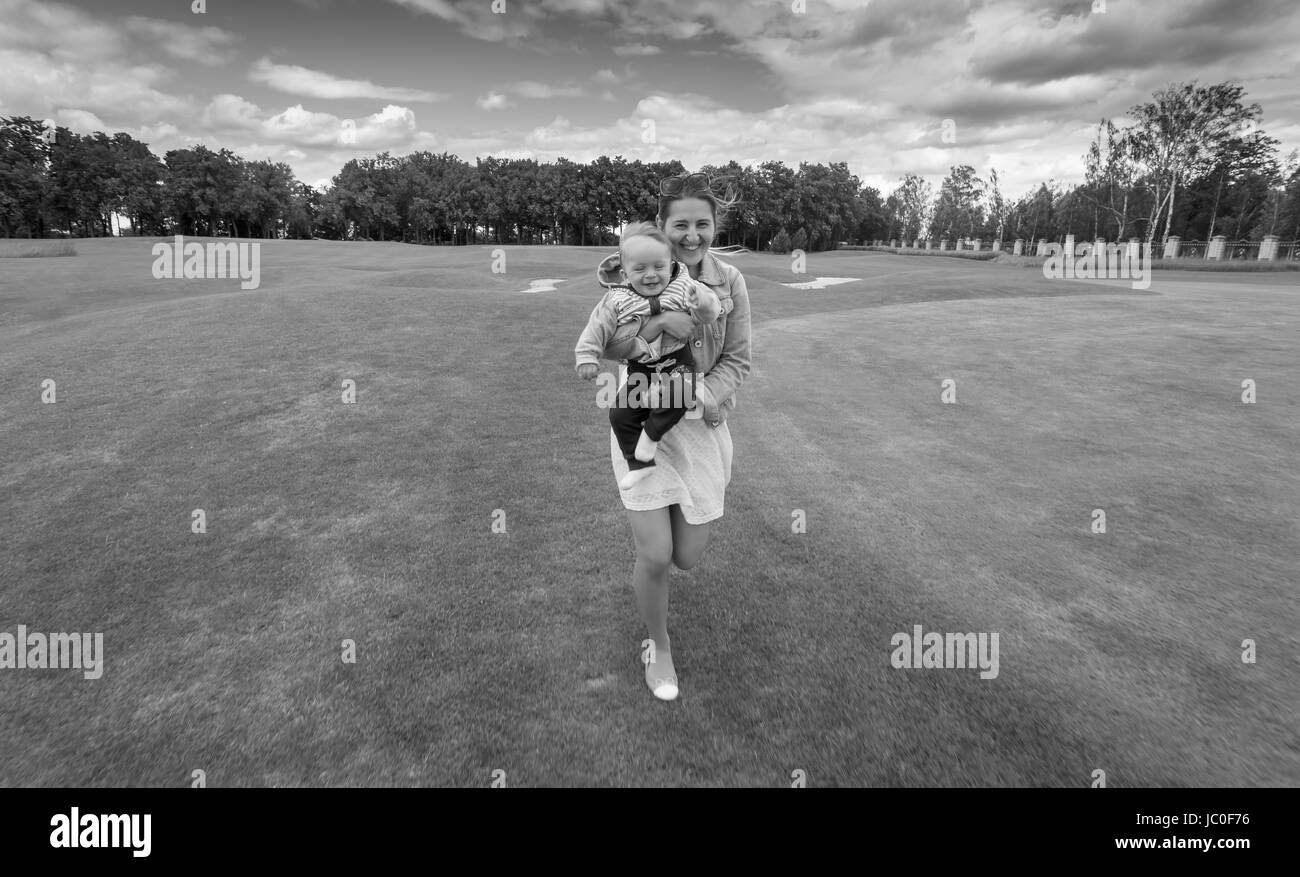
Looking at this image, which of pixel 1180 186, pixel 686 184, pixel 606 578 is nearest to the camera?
pixel 686 184

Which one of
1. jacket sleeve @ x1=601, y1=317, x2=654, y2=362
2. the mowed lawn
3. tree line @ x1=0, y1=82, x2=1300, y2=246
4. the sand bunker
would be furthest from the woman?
tree line @ x1=0, y1=82, x2=1300, y2=246

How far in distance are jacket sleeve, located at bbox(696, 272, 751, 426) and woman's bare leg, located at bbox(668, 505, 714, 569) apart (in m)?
0.60

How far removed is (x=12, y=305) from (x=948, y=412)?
83.9ft

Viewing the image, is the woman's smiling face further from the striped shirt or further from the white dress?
the white dress

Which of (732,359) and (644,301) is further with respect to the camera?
(732,359)

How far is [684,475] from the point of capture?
365 cm

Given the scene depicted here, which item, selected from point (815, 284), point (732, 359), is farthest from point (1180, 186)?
point (732, 359)

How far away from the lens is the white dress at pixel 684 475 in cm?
356

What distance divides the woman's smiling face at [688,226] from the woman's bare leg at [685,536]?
1504 mm

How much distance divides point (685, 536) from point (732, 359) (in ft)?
3.68

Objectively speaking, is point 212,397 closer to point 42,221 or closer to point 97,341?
point 97,341

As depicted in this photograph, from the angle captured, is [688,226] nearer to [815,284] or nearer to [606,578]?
[606,578]
